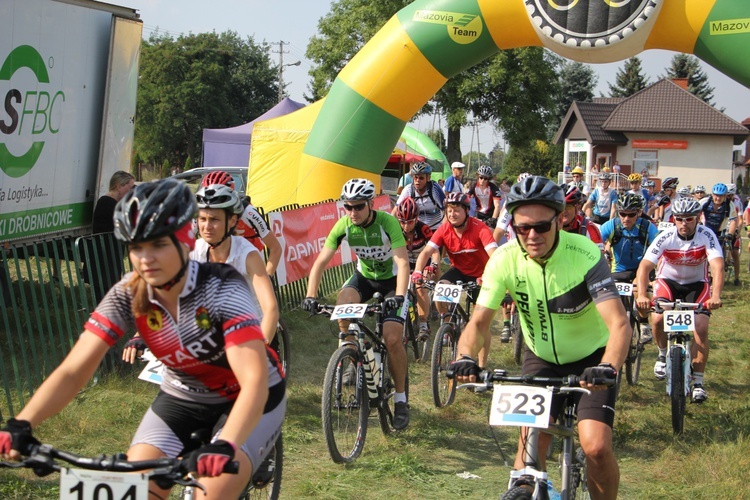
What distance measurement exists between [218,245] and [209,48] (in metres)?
67.1

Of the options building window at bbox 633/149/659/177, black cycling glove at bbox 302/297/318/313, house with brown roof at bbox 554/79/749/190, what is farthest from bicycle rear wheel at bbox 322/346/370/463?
building window at bbox 633/149/659/177

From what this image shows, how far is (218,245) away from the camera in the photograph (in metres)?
5.56

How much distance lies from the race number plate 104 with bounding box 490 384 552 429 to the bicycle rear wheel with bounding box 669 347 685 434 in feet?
13.5

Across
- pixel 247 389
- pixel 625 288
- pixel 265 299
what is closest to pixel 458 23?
pixel 625 288

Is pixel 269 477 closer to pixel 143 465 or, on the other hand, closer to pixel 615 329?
pixel 143 465

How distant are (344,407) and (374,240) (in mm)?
1684

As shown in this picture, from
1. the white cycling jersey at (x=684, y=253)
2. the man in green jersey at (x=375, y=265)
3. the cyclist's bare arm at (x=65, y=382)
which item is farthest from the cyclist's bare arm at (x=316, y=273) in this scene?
the cyclist's bare arm at (x=65, y=382)

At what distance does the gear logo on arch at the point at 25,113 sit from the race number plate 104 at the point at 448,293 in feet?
15.8

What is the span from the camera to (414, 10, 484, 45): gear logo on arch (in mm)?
13594

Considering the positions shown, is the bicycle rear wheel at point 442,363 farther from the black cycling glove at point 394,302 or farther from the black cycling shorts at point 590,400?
the black cycling shorts at point 590,400

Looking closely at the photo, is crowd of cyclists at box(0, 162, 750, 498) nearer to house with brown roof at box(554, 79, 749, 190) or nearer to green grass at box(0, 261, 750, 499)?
green grass at box(0, 261, 750, 499)

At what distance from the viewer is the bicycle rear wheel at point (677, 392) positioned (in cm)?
745

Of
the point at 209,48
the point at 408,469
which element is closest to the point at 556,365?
the point at 408,469

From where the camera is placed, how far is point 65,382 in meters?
3.07
